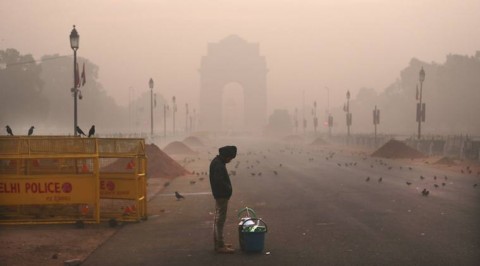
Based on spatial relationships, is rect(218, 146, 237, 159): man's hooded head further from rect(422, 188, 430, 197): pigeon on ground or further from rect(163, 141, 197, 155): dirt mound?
rect(163, 141, 197, 155): dirt mound

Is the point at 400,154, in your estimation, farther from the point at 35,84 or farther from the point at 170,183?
the point at 35,84

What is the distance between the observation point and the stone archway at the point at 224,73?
189750 millimetres

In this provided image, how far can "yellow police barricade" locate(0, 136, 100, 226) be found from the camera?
12.4 meters

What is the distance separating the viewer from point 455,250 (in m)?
9.43

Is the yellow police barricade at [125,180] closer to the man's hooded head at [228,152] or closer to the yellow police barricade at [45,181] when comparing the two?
the yellow police barricade at [45,181]

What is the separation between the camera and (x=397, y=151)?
43000 mm

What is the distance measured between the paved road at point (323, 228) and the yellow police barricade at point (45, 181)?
1.24 meters

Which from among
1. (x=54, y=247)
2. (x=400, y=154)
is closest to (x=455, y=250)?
(x=54, y=247)

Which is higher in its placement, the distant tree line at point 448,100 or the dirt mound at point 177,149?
the distant tree line at point 448,100

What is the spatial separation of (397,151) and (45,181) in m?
34.4

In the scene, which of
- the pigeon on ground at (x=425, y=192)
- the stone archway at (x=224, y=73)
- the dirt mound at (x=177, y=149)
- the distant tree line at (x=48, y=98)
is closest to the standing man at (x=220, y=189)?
the pigeon on ground at (x=425, y=192)

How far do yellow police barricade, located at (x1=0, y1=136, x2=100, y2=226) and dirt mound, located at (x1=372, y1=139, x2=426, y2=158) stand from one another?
32.7 meters

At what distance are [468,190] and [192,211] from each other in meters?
9.63

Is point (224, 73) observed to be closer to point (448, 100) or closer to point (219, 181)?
point (448, 100)
